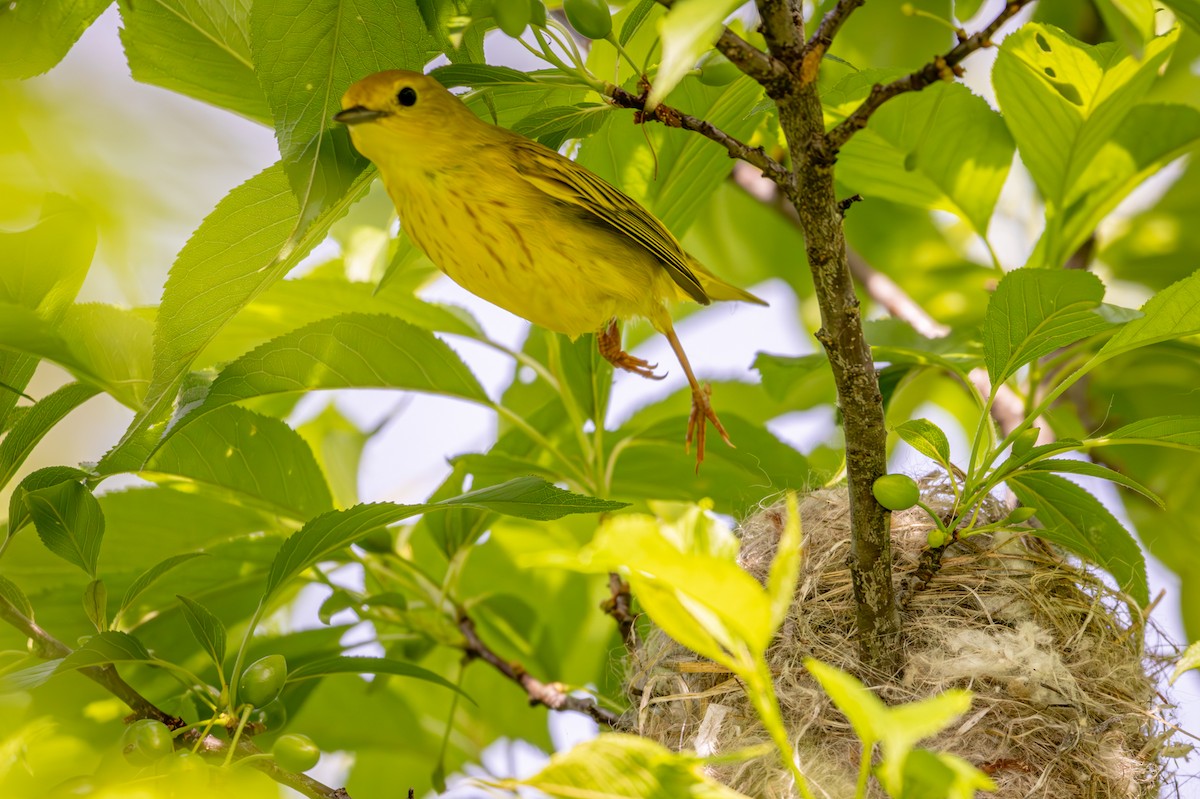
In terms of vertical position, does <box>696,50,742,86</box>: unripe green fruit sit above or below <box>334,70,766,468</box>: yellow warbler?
above

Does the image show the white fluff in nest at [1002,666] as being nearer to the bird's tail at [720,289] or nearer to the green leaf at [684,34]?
the bird's tail at [720,289]

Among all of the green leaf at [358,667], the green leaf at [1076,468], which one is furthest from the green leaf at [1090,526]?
the green leaf at [358,667]

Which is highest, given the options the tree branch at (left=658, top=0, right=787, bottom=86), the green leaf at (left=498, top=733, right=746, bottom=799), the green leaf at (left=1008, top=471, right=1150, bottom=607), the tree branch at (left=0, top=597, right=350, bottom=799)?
the tree branch at (left=658, top=0, right=787, bottom=86)

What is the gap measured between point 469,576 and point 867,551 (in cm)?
157

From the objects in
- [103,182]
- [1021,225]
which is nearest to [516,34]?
[103,182]

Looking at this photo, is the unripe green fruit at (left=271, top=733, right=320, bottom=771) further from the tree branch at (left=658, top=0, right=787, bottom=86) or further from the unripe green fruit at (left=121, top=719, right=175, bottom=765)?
the tree branch at (left=658, top=0, right=787, bottom=86)

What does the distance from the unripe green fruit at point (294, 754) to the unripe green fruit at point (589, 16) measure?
3.91 feet

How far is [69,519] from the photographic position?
1.71 m

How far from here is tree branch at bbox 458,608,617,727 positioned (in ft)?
7.25

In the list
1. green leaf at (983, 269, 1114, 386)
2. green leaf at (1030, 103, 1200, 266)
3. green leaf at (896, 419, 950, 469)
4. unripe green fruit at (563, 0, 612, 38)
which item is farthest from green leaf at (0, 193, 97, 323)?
green leaf at (1030, 103, 1200, 266)

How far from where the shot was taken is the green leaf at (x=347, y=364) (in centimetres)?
180

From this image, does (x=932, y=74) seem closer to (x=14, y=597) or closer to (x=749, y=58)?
(x=749, y=58)

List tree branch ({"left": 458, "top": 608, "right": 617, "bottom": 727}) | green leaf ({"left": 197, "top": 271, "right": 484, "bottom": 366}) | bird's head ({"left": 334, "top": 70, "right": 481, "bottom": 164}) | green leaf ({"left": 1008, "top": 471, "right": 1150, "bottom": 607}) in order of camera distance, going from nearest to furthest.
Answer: bird's head ({"left": 334, "top": 70, "right": 481, "bottom": 164}), green leaf ({"left": 1008, "top": 471, "right": 1150, "bottom": 607}), tree branch ({"left": 458, "top": 608, "right": 617, "bottom": 727}), green leaf ({"left": 197, "top": 271, "right": 484, "bottom": 366})

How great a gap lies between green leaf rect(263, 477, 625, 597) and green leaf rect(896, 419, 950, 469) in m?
0.48
